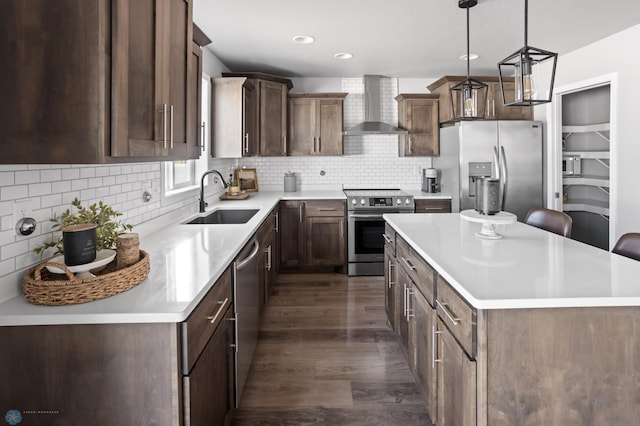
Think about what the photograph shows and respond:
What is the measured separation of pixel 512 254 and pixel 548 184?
136 inches

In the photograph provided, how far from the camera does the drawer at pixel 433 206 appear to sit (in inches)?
197

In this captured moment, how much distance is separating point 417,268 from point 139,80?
5.13 feet

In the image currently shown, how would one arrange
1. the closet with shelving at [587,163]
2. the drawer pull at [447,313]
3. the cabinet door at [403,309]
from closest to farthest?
1. the drawer pull at [447,313]
2. the cabinet door at [403,309]
3. the closet with shelving at [587,163]

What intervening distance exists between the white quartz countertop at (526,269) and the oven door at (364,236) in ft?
7.63

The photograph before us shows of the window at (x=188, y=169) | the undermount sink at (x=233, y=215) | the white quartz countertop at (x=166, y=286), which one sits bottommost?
the white quartz countertop at (x=166, y=286)

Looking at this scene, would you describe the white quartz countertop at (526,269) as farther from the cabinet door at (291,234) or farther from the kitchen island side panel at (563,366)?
the cabinet door at (291,234)

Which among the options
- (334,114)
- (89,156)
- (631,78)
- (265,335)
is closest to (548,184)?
(631,78)

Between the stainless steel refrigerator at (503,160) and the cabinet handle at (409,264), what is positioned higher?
the stainless steel refrigerator at (503,160)

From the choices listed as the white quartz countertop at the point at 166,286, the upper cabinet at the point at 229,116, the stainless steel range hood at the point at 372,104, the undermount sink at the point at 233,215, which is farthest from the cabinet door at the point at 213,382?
the stainless steel range hood at the point at 372,104

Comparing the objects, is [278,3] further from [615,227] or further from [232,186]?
[615,227]

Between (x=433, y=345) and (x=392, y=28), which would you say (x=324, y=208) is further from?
(x=433, y=345)

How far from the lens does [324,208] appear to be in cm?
498

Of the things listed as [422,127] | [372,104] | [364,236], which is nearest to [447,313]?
[364,236]

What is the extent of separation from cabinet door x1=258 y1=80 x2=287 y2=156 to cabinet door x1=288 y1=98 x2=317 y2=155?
0.19 meters
